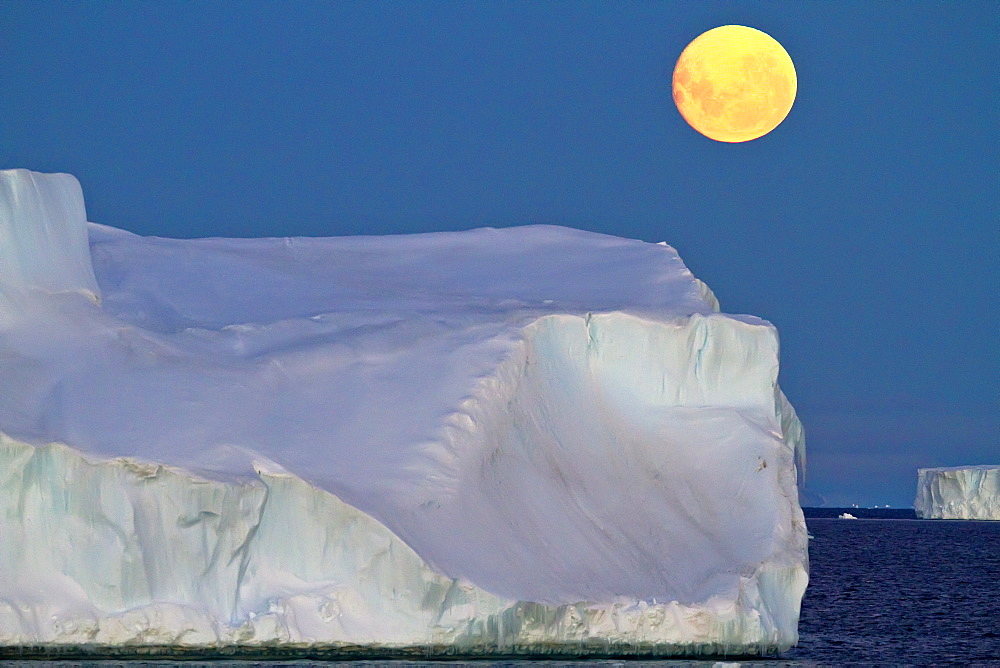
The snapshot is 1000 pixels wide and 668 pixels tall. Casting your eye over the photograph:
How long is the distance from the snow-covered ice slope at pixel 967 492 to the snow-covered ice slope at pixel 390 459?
212ft

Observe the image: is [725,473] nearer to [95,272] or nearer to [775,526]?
[775,526]

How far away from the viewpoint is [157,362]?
23.3 meters

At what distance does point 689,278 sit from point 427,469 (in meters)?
8.53

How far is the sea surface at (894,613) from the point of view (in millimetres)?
24703

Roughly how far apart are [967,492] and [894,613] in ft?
194

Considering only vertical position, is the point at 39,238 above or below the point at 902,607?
above

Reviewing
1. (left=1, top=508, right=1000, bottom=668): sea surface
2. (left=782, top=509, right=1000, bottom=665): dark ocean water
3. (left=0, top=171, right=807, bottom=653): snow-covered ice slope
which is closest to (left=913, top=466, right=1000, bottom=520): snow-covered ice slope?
(left=782, top=509, right=1000, bottom=665): dark ocean water

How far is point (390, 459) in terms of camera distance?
22.2 m

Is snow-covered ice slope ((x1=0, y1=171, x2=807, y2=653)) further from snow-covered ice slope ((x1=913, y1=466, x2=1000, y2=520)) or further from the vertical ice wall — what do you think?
snow-covered ice slope ((x1=913, y1=466, x2=1000, y2=520))

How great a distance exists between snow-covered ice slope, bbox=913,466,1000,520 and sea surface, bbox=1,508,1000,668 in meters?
24.0

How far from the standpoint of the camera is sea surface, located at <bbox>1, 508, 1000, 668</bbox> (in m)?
24.7

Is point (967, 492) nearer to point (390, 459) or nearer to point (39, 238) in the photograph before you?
point (390, 459)

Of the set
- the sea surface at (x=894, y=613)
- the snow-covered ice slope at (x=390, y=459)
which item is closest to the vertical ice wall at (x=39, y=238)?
the snow-covered ice slope at (x=390, y=459)

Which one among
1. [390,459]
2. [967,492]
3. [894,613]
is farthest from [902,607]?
[967,492]
